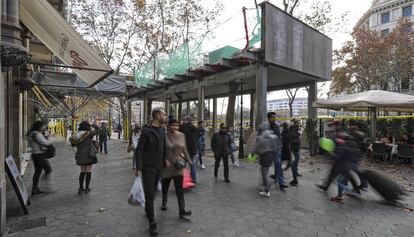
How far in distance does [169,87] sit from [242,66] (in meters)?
6.67

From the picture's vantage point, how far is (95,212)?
192 inches

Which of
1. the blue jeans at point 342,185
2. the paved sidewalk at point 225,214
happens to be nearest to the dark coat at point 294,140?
the paved sidewalk at point 225,214

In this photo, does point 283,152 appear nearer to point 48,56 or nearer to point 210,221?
point 210,221

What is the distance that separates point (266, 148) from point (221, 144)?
179cm

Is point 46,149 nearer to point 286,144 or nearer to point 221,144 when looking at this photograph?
point 221,144

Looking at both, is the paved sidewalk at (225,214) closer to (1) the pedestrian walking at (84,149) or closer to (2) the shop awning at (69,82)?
(1) the pedestrian walking at (84,149)

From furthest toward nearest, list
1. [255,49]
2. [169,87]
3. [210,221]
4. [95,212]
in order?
[169,87]
[255,49]
[95,212]
[210,221]

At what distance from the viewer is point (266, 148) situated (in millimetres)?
5762

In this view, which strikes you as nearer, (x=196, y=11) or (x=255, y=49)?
(x=255, y=49)

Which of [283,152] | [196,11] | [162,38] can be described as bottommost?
[283,152]

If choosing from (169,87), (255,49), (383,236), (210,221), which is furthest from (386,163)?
(169,87)

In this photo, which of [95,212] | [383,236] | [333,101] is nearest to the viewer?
[383,236]

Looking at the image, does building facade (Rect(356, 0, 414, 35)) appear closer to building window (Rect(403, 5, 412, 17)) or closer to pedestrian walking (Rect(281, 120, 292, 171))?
building window (Rect(403, 5, 412, 17))

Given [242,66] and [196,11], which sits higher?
[196,11]
